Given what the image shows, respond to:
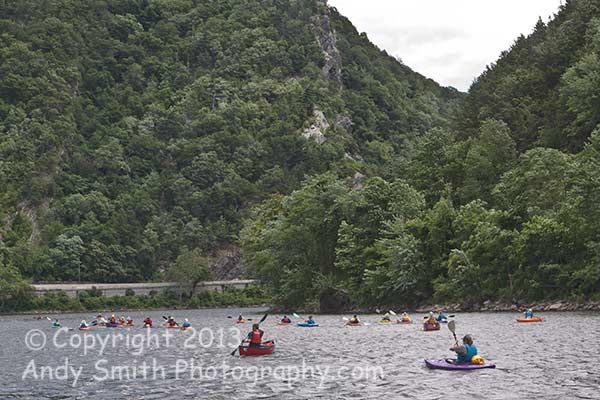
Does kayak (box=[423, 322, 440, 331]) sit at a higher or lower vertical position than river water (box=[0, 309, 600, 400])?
higher

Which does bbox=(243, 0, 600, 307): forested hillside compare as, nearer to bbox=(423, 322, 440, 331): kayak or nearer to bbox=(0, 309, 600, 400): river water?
bbox=(0, 309, 600, 400): river water

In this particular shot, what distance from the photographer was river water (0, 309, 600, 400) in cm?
3662

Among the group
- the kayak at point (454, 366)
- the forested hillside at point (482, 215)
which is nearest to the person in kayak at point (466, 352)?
the kayak at point (454, 366)

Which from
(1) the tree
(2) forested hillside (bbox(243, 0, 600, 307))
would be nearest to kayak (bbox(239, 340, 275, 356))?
(2) forested hillside (bbox(243, 0, 600, 307))

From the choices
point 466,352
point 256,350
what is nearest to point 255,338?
point 256,350

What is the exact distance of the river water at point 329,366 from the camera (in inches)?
1442

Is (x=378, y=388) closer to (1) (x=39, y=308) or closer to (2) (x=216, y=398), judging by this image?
(2) (x=216, y=398)

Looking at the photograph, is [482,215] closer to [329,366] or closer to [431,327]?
Result: [431,327]

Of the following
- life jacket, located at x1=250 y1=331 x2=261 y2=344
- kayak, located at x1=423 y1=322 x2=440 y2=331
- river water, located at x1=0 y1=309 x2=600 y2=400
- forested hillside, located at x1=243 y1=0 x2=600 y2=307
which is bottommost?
river water, located at x1=0 y1=309 x2=600 y2=400

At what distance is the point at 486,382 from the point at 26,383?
23857mm

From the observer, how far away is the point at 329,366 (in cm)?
4566

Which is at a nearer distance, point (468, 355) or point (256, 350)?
point (468, 355)

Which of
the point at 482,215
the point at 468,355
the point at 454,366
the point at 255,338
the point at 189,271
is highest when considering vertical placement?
the point at 189,271

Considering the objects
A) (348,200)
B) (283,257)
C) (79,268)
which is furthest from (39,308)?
(348,200)
